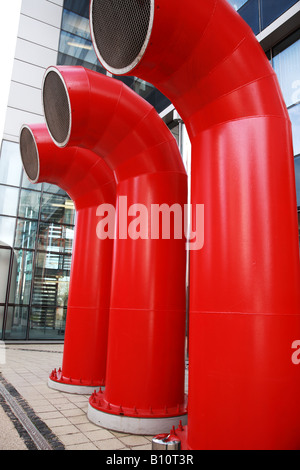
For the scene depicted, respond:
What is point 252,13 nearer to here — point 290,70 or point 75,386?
point 290,70

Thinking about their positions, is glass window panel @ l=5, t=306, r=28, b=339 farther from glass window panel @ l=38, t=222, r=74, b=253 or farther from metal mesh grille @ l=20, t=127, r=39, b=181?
metal mesh grille @ l=20, t=127, r=39, b=181

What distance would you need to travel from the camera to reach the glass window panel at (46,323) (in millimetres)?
13984

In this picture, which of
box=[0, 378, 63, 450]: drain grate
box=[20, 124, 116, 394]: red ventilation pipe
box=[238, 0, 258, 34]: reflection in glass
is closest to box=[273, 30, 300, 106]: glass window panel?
box=[238, 0, 258, 34]: reflection in glass

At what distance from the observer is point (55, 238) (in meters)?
15.1

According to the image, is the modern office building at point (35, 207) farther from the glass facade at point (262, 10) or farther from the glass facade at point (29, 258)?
the glass facade at point (262, 10)

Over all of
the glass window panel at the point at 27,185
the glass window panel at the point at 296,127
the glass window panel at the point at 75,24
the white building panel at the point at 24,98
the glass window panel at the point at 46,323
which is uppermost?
the glass window panel at the point at 75,24

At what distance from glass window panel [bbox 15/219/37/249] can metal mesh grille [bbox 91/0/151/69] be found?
11.9 m

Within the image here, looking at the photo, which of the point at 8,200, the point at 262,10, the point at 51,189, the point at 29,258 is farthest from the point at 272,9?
the point at 29,258

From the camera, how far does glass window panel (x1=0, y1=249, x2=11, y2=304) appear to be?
44.8ft

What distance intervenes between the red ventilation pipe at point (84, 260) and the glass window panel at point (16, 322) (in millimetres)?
7800

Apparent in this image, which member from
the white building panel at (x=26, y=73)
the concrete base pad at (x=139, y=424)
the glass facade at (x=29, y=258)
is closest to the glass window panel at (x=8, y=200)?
the glass facade at (x=29, y=258)

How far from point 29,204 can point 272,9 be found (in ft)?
35.8

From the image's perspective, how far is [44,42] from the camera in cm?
1522
